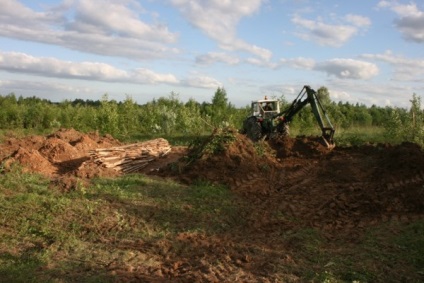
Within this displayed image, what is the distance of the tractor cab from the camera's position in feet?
56.6

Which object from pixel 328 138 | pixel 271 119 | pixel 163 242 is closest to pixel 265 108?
pixel 271 119

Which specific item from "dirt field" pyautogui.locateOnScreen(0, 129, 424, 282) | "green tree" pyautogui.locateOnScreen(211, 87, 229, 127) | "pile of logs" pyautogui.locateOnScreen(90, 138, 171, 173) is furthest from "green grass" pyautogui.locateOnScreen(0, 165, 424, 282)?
"green tree" pyautogui.locateOnScreen(211, 87, 229, 127)

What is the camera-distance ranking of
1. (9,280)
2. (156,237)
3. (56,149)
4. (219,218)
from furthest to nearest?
A: (56,149), (219,218), (156,237), (9,280)

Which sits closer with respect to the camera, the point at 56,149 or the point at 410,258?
the point at 410,258

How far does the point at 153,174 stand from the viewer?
11398 mm

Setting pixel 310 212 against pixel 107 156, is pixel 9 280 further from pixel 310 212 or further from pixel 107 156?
pixel 107 156

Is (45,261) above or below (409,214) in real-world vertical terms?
below

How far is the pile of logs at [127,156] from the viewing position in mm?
11635

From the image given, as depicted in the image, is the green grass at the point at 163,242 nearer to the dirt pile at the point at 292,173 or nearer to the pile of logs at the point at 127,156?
the dirt pile at the point at 292,173

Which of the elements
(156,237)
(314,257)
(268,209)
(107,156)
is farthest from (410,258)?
(107,156)

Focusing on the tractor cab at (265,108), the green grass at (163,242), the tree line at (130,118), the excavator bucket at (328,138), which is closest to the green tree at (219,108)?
the tree line at (130,118)

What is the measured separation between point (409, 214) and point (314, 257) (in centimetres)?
288

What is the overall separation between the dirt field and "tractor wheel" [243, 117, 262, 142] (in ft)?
6.23

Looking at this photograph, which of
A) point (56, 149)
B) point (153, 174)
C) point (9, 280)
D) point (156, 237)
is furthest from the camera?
point (56, 149)
